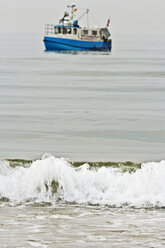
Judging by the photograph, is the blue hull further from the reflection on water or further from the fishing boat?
the reflection on water

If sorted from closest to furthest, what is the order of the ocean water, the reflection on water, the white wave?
the reflection on water → the ocean water → the white wave

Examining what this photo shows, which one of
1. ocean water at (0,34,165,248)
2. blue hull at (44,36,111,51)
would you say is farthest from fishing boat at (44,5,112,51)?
ocean water at (0,34,165,248)

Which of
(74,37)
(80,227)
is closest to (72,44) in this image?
(74,37)

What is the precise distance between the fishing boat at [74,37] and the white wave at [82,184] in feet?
227

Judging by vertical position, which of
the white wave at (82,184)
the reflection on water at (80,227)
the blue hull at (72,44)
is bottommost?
the reflection on water at (80,227)

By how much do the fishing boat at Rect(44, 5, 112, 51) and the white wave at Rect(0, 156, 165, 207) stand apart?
69.2 meters

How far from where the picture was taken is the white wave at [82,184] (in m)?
8.06

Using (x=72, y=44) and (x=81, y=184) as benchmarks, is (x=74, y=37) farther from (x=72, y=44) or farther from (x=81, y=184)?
(x=81, y=184)

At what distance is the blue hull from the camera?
80.5 meters

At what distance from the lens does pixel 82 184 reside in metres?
8.55

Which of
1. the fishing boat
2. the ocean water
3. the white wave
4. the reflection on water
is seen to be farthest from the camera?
the fishing boat

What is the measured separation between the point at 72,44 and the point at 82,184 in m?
73.2

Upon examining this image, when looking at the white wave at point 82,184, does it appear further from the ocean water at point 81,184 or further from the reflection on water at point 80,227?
the reflection on water at point 80,227

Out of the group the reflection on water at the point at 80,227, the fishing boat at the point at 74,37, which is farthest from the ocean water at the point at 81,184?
the fishing boat at the point at 74,37
